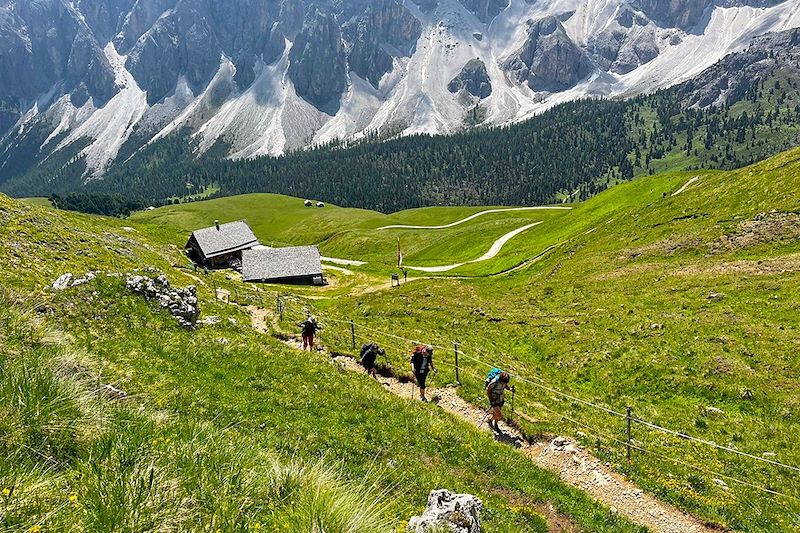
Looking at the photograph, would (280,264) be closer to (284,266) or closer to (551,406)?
(284,266)

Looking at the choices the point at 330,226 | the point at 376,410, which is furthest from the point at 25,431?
the point at 330,226

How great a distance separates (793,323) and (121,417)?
3309 centimetres

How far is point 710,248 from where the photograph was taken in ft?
138

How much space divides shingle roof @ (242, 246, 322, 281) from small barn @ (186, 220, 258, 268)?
10.8m

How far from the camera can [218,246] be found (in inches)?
3834

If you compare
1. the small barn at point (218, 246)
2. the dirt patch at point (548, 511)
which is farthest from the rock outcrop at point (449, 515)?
the small barn at point (218, 246)

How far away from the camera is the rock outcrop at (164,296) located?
72.8 ft

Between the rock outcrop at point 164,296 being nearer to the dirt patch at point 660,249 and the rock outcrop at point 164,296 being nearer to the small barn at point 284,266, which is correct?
the dirt patch at point 660,249

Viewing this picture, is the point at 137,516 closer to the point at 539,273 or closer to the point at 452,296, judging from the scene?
the point at 452,296

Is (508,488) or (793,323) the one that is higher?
(793,323)

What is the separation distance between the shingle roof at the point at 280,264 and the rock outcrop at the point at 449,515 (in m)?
77.2

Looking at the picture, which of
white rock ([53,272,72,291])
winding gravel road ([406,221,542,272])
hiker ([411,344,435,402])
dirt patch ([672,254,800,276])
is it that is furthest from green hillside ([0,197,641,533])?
winding gravel road ([406,221,542,272])

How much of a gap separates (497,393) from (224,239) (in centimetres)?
9264

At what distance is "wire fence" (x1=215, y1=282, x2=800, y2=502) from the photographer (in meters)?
16.6
